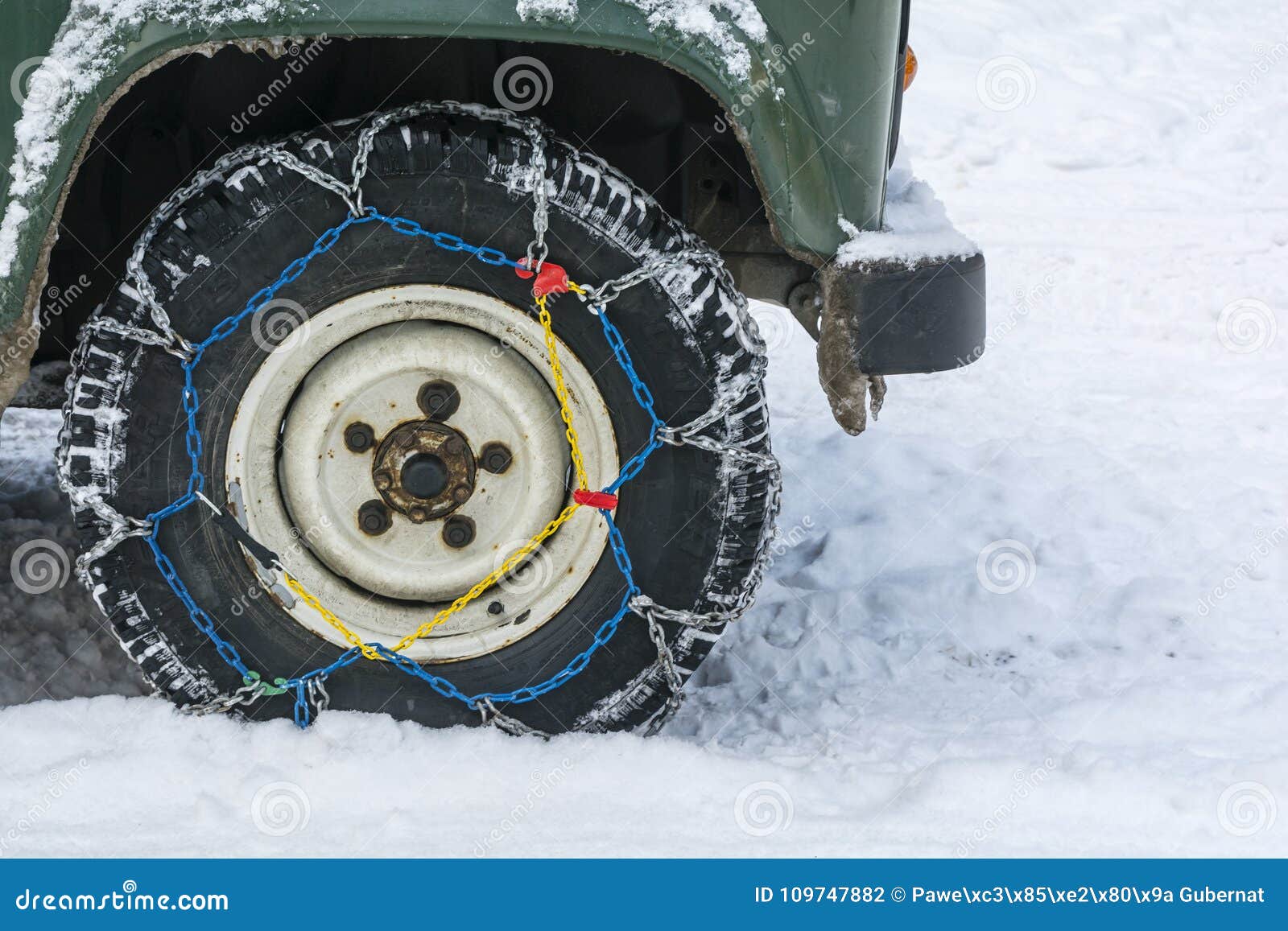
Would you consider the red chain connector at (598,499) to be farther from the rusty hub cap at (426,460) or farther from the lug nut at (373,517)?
the lug nut at (373,517)

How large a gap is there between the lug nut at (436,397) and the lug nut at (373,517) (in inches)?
7.4

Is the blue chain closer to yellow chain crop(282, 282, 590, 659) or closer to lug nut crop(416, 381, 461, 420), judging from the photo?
yellow chain crop(282, 282, 590, 659)

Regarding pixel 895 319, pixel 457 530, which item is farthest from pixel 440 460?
pixel 895 319

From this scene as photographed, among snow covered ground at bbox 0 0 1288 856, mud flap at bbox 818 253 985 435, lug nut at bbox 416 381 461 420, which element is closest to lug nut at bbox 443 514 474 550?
lug nut at bbox 416 381 461 420

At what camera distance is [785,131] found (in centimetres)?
208

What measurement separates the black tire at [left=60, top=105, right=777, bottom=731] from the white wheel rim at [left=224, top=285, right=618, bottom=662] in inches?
1.5

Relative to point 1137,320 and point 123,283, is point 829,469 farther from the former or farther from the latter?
point 123,283

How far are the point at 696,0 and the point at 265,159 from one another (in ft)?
2.47

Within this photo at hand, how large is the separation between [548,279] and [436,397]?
1.01 ft

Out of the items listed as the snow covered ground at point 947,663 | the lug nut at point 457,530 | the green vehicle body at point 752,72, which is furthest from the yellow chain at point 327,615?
the green vehicle body at point 752,72

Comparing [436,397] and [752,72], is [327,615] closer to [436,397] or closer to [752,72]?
[436,397]

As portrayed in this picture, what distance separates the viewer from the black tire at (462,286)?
2119mm

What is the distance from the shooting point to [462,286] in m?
2.19

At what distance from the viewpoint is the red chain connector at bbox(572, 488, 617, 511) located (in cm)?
226
